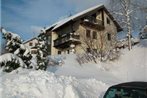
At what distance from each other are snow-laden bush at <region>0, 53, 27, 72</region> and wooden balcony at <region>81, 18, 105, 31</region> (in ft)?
94.8

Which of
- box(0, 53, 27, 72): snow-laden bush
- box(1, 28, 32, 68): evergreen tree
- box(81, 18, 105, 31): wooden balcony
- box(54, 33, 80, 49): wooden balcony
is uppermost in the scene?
box(81, 18, 105, 31): wooden balcony

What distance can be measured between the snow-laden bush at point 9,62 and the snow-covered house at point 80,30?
85.6ft

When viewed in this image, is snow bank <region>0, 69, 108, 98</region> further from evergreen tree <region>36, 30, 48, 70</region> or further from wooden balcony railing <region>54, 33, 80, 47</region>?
wooden balcony railing <region>54, 33, 80, 47</region>

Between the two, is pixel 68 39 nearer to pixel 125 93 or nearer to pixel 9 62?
pixel 9 62

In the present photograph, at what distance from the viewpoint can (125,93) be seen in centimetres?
834

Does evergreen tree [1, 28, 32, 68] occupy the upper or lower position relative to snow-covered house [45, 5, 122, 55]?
lower

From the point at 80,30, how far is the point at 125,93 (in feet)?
124

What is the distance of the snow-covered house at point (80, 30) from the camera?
44.2 metres

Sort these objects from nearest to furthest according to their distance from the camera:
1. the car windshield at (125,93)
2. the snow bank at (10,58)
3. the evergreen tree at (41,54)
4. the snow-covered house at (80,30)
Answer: the car windshield at (125,93) < the snow bank at (10,58) < the evergreen tree at (41,54) < the snow-covered house at (80,30)

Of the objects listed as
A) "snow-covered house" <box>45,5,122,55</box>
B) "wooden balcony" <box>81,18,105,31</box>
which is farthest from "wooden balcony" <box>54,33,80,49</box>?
"wooden balcony" <box>81,18,105,31</box>

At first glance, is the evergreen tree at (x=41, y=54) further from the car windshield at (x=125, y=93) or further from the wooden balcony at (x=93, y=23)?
the wooden balcony at (x=93, y=23)

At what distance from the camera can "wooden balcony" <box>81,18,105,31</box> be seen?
45469 millimetres

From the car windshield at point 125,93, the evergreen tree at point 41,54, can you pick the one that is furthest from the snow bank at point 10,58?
→ the car windshield at point 125,93

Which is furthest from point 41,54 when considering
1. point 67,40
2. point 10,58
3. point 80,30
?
point 80,30
